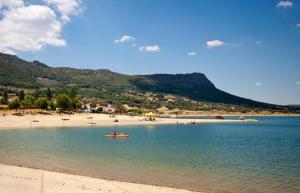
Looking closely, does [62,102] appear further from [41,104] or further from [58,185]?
[58,185]

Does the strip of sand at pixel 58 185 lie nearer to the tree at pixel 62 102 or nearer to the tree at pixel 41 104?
the tree at pixel 41 104

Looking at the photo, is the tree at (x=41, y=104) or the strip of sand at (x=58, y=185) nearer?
the strip of sand at (x=58, y=185)

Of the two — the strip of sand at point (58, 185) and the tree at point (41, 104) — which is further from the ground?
the tree at point (41, 104)

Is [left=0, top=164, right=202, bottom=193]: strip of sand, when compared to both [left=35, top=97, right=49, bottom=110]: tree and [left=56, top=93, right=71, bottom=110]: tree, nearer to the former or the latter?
[left=35, top=97, right=49, bottom=110]: tree

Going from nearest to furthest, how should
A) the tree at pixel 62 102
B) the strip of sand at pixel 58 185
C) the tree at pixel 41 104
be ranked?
the strip of sand at pixel 58 185 → the tree at pixel 41 104 → the tree at pixel 62 102

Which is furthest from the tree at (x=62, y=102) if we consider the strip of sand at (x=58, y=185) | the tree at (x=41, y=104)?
the strip of sand at (x=58, y=185)

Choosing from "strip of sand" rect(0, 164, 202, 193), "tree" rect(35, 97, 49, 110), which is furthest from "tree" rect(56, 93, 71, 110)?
Result: "strip of sand" rect(0, 164, 202, 193)

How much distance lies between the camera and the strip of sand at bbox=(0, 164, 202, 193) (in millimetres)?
22297

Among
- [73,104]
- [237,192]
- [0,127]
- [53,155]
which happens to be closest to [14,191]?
[237,192]

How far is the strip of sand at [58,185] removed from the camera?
22.3 meters

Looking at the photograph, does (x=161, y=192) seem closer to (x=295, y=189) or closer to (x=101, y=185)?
(x=101, y=185)

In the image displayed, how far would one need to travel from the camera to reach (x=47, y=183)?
24391 mm

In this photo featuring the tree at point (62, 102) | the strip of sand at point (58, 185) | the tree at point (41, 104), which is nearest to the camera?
the strip of sand at point (58, 185)

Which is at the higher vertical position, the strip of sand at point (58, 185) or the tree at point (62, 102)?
the tree at point (62, 102)
